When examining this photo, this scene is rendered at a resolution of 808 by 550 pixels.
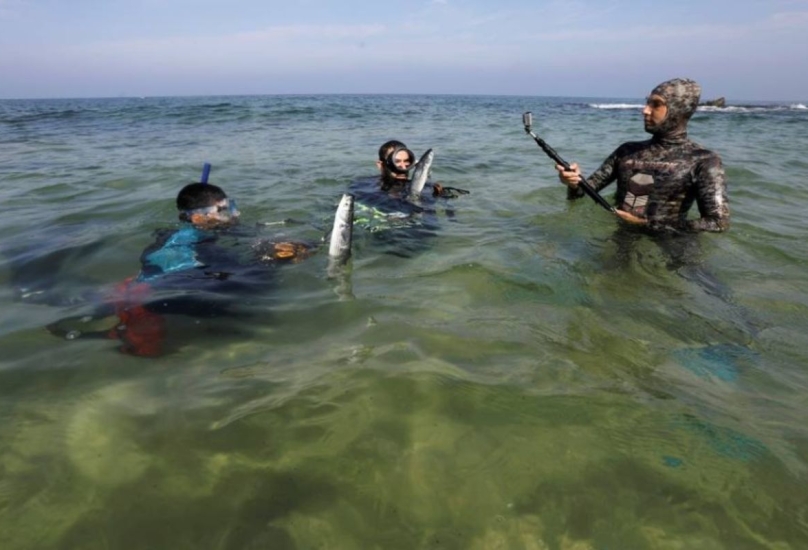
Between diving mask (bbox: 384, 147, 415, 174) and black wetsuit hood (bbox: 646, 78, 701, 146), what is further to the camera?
diving mask (bbox: 384, 147, 415, 174)

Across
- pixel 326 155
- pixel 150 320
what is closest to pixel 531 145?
pixel 326 155

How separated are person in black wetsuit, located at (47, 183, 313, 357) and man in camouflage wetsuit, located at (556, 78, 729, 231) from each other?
3.39 metres

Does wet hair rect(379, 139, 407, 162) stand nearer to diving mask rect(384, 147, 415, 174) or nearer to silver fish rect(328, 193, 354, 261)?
diving mask rect(384, 147, 415, 174)

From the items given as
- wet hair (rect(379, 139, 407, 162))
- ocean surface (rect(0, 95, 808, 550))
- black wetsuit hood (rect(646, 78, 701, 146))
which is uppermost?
black wetsuit hood (rect(646, 78, 701, 146))

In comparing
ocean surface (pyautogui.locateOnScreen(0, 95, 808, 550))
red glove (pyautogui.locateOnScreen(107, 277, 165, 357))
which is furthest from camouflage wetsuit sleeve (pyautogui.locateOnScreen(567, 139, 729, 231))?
red glove (pyautogui.locateOnScreen(107, 277, 165, 357))

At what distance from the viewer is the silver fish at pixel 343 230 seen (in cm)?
492

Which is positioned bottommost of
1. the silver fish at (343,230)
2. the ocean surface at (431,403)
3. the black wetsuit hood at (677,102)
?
the ocean surface at (431,403)

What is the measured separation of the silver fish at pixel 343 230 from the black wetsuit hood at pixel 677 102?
3.22 metres

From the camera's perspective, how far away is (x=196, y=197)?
5.53 meters

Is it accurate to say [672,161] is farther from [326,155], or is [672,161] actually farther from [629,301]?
[326,155]

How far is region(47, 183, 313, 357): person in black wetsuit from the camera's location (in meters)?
3.99

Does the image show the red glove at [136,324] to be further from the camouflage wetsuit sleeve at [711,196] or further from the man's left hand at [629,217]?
the camouflage wetsuit sleeve at [711,196]

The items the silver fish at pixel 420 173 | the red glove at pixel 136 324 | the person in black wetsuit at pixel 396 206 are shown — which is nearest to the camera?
the red glove at pixel 136 324

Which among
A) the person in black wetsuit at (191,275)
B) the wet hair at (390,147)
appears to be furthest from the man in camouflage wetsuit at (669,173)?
the person in black wetsuit at (191,275)
